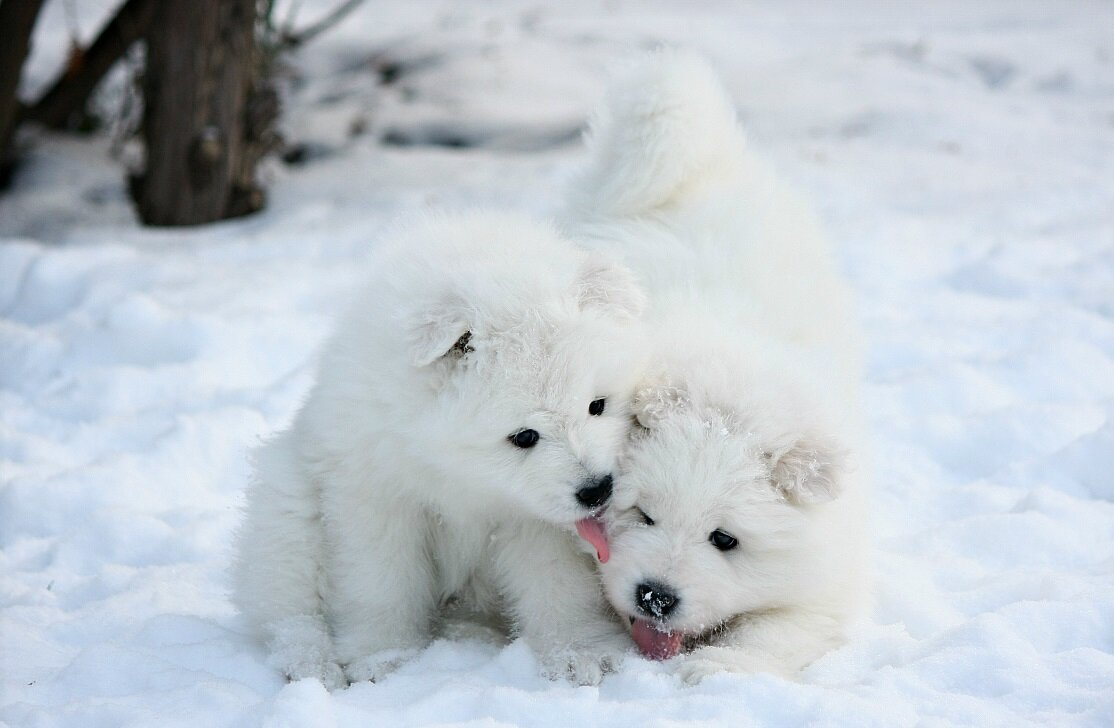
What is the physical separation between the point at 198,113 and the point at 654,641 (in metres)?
4.98

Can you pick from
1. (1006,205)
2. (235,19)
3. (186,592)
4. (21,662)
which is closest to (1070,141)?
(1006,205)

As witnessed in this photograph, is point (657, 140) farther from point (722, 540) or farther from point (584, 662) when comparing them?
point (584, 662)

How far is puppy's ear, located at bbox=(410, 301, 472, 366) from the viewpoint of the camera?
2508mm

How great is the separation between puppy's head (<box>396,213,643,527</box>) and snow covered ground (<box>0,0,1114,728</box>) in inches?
19.1

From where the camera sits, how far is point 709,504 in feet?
8.38

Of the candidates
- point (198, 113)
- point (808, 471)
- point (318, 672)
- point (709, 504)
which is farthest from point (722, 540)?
point (198, 113)

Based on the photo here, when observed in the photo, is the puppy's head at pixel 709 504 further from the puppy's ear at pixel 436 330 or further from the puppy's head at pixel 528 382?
the puppy's ear at pixel 436 330

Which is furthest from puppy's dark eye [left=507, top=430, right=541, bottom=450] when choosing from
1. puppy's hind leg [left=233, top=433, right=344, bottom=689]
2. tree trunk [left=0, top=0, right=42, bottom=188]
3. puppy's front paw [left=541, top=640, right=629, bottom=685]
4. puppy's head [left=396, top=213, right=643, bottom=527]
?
tree trunk [left=0, top=0, right=42, bottom=188]

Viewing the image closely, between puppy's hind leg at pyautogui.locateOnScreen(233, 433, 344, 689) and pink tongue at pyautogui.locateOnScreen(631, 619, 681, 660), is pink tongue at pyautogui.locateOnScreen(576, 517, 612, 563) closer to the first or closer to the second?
pink tongue at pyautogui.locateOnScreen(631, 619, 681, 660)

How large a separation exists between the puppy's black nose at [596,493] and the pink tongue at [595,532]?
9 centimetres

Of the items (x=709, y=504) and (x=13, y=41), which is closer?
(x=709, y=504)

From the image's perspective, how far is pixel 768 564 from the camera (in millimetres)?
2674

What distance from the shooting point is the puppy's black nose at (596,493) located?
2520 mm

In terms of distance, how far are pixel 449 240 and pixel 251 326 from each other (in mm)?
2410
